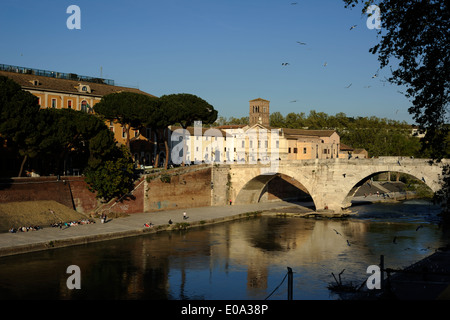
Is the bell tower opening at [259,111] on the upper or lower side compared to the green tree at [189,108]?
upper

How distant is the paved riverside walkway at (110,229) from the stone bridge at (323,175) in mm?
2859

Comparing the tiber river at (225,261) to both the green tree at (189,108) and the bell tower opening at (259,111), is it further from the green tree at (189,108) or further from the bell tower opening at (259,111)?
the bell tower opening at (259,111)

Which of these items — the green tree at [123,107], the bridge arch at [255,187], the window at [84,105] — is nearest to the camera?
the green tree at [123,107]

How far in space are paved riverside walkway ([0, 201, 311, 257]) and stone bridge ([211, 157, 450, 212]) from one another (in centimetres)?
286

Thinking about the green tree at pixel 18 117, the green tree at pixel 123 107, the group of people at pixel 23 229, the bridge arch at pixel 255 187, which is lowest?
the group of people at pixel 23 229

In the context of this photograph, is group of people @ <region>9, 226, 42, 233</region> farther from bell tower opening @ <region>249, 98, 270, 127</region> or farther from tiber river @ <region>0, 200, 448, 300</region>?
bell tower opening @ <region>249, 98, 270, 127</region>

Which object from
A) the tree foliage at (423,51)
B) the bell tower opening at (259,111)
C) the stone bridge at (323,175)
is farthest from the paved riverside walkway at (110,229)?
the bell tower opening at (259,111)

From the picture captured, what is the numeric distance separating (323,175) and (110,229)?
67.1ft

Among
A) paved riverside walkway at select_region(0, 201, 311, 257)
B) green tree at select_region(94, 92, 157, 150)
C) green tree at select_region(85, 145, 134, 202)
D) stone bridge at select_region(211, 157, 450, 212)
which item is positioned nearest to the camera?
paved riverside walkway at select_region(0, 201, 311, 257)

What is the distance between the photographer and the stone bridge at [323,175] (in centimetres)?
4038

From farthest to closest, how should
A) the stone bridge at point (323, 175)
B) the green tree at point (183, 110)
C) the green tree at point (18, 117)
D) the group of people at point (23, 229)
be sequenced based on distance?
1. the green tree at point (183, 110)
2. the stone bridge at point (323, 175)
3. the green tree at point (18, 117)
4. the group of people at point (23, 229)

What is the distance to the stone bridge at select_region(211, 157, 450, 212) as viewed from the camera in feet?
132

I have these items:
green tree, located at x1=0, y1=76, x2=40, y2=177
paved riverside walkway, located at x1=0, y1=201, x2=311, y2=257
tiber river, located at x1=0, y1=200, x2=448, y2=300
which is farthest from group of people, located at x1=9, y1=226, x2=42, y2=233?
green tree, located at x1=0, y1=76, x2=40, y2=177

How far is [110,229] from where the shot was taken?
111ft
